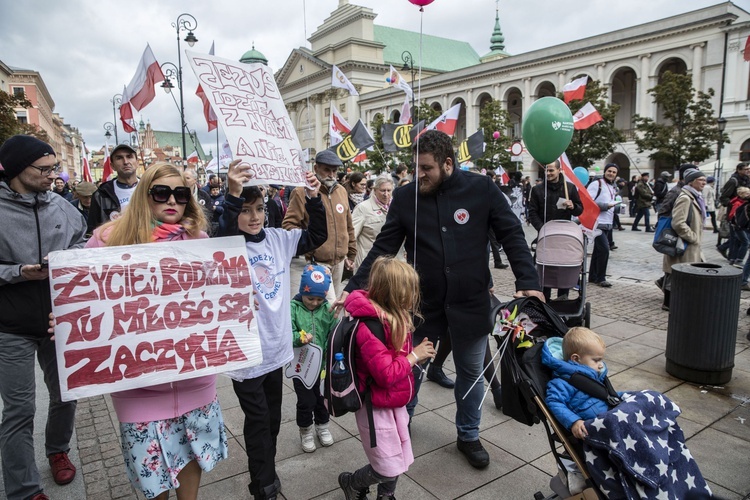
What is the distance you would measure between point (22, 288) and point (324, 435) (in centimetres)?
219

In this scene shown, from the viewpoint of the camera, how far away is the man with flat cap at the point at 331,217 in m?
5.03

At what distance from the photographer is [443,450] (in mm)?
3592

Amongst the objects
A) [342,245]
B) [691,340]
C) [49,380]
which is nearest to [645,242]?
[691,340]

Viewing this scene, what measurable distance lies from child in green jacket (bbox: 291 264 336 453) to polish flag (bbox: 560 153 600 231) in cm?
455

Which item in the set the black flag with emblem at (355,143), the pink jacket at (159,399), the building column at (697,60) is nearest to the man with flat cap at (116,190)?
the pink jacket at (159,399)

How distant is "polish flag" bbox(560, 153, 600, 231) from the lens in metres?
6.70

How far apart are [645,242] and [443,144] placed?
13.7 m

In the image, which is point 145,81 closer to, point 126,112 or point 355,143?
point 126,112

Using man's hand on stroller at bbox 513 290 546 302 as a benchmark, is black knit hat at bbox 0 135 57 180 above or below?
above

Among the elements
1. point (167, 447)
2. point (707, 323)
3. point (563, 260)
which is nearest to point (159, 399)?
point (167, 447)

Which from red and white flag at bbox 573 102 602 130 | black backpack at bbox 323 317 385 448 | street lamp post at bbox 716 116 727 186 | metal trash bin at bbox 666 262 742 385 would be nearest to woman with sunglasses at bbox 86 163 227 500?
black backpack at bbox 323 317 385 448

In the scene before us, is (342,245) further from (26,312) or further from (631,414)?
(631,414)

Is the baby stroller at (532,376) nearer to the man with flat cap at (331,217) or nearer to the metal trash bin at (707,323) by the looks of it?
the metal trash bin at (707,323)

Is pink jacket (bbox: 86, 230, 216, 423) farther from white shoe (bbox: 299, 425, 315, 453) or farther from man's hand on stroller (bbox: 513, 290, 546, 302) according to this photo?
man's hand on stroller (bbox: 513, 290, 546, 302)
